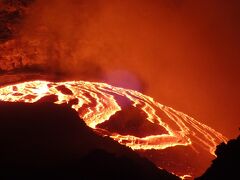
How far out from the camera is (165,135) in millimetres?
17297

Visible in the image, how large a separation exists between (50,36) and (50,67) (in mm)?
1921

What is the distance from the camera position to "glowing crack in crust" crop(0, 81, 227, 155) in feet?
53.7

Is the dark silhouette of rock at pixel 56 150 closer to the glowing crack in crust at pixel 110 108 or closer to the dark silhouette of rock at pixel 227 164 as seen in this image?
the dark silhouette of rock at pixel 227 164

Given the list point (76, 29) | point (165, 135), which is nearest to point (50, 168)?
point (165, 135)

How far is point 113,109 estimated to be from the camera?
1836 centimetres

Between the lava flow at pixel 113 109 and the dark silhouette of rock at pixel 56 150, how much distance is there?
7.81 metres

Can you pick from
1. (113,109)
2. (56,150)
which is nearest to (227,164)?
(56,150)

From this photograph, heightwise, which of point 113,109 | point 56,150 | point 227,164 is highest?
point 227,164

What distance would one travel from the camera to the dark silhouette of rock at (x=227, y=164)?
518 cm

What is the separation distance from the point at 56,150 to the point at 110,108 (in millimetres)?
11810

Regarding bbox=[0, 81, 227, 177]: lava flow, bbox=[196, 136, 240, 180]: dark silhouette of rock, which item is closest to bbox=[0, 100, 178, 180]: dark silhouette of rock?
bbox=[196, 136, 240, 180]: dark silhouette of rock

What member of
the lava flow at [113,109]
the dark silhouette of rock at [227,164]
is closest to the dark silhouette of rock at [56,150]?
the dark silhouette of rock at [227,164]

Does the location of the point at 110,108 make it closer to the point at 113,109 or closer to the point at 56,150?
the point at 113,109

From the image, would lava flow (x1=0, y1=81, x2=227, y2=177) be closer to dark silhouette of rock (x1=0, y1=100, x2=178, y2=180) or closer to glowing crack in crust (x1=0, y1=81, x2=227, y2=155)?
glowing crack in crust (x1=0, y1=81, x2=227, y2=155)
